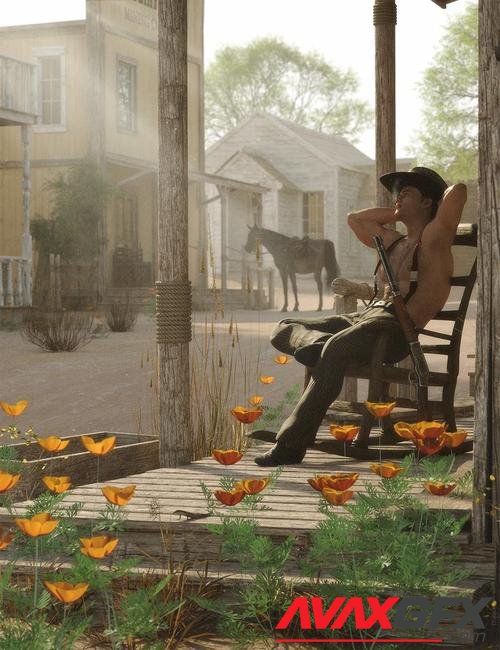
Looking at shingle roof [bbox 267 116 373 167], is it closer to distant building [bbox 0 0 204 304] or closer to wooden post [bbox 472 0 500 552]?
distant building [bbox 0 0 204 304]

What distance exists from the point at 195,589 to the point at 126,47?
21.2 m

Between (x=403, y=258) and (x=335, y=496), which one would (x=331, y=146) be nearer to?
(x=403, y=258)

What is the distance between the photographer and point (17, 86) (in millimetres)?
19859

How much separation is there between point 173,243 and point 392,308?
1.11 m

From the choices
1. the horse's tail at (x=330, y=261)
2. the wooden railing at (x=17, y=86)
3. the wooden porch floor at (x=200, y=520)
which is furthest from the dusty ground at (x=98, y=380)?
the horse's tail at (x=330, y=261)

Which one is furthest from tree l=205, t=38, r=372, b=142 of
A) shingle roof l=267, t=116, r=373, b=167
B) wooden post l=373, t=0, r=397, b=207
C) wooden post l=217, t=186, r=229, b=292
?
wooden post l=373, t=0, r=397, b=207

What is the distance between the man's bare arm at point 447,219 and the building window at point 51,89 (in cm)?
1841

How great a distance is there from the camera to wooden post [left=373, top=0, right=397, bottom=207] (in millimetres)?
7508

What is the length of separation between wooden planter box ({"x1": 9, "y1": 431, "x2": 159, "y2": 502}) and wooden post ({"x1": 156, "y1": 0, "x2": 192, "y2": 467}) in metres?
0.33

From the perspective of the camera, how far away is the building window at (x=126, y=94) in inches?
939

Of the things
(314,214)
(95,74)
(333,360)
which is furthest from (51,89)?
(333,360)


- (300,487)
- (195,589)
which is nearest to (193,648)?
(195,589)

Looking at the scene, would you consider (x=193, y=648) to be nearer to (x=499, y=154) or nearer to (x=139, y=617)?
(x=139, y=617)

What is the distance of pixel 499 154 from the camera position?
12.2 ft
